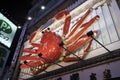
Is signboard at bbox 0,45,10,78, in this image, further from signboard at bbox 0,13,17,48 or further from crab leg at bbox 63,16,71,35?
crab leg at bbox 63,16,71,35

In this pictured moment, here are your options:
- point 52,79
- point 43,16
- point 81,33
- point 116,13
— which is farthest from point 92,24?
point 43,16

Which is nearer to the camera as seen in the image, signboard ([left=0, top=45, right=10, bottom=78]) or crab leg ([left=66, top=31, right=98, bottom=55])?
crab leg ([left=66, top=31, right=98, bottom=55])

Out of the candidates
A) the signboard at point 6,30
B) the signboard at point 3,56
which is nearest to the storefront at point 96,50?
the signboard at point 3,56

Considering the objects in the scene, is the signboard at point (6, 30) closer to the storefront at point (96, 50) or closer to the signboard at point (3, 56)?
the signboard at point (3, 56)

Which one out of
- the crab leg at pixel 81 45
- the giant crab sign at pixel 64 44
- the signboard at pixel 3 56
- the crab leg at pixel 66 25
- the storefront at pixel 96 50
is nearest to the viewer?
the storefront at pixel 96 50

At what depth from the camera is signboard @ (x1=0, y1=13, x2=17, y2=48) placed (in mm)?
7341

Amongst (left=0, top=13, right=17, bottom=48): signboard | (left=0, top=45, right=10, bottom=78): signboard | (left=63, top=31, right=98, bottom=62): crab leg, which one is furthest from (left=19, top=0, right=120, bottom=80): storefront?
(left=0, top=13, right=17, bottom=48): signboard

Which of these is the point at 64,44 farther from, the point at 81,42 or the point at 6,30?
the point at 6,30

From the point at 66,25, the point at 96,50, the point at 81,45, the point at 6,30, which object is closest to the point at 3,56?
the point at 6,30

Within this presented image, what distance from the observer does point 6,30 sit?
786 cm

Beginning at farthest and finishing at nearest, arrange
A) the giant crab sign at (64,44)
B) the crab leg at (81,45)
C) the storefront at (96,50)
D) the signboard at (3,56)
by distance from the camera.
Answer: the signboard at (3,56), the giant crab sign at (64,44), the crab leg at (81,45), the storefront at (96,50)

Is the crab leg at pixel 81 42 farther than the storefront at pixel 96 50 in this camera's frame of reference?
Yes

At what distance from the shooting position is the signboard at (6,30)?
289 inches

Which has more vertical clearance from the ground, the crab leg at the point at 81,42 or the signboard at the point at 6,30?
the signboard at the point at 6,30
